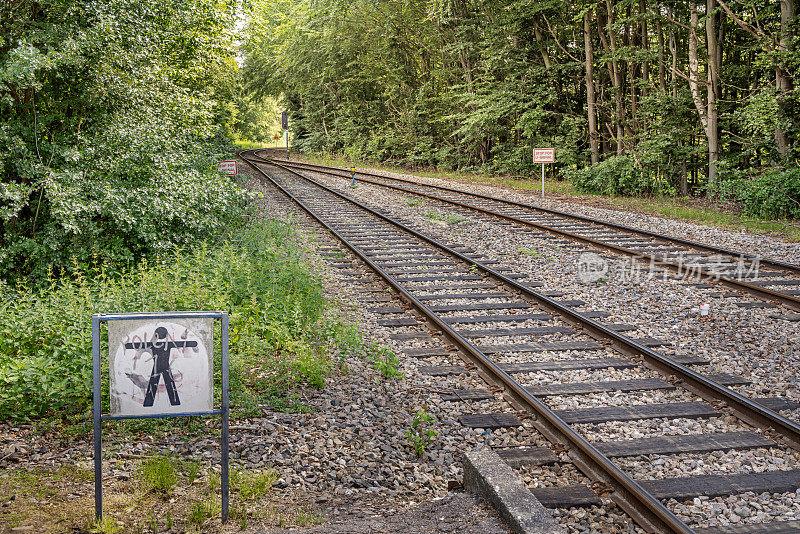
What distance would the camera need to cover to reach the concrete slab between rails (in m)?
3.40

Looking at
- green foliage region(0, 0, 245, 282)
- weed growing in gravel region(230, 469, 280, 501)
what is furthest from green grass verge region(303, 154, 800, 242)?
weed growing in gravel region(230, 469, 280, 501)

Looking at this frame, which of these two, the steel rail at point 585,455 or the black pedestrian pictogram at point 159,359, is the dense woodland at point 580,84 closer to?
the steel rail at point 585,455

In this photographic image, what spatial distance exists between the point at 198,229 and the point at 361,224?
5340 millimetres

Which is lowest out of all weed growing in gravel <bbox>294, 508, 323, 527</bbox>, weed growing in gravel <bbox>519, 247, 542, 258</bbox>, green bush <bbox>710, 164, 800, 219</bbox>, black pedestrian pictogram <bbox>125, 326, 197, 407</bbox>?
weed growing in gravel <bbox>294, 508, 323, 527</bbox>

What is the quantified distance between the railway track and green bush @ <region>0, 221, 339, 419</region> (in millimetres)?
1223

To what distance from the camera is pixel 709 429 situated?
489 centimetres

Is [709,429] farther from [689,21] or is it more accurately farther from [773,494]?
[689,21]

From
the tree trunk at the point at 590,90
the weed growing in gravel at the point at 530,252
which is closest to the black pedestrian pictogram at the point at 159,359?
the weed growing in gravel at the point at 530,252

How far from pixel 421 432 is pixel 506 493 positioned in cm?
144

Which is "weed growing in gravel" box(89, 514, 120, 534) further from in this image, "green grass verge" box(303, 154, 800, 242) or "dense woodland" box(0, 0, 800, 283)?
"green grass verge" box(303, 154, 800, 242)

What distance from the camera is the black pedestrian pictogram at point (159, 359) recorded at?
11.8ft

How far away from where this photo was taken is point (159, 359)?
11.8ft

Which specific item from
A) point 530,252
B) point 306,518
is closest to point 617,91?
point 530,252

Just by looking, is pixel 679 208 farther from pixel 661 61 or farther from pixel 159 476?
pixel 159 476
